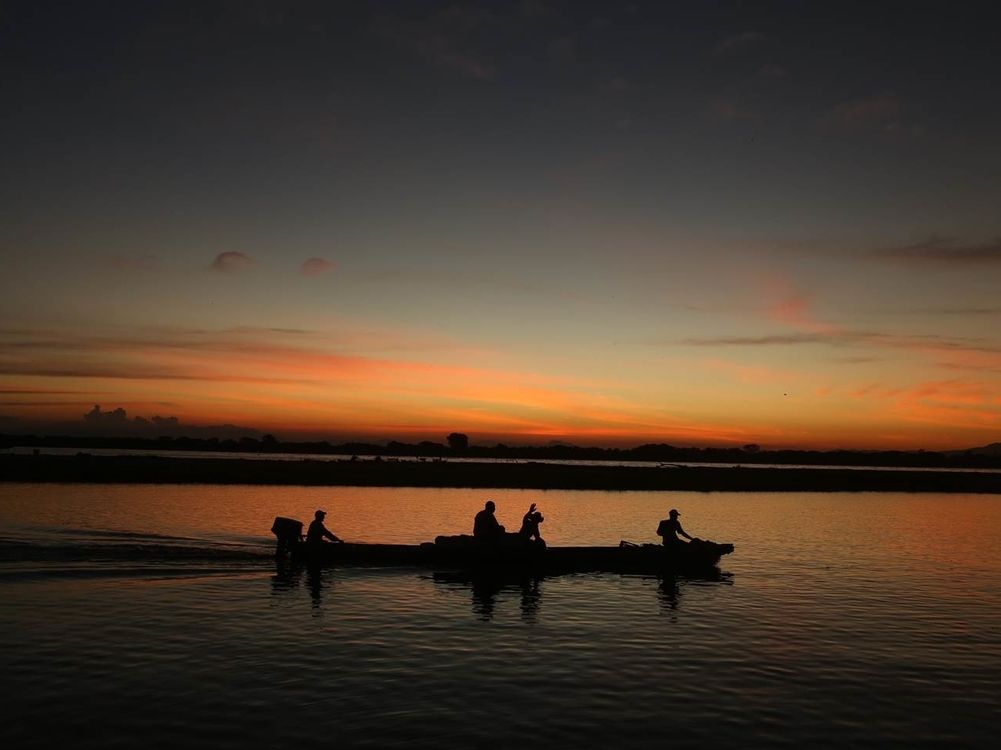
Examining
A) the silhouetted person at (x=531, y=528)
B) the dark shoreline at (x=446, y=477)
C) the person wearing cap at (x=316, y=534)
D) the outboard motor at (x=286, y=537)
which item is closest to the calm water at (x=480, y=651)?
the outboard motor at (x=286, y=537)

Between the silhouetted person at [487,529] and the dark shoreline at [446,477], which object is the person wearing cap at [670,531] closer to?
the silhouetted person at [487,529]

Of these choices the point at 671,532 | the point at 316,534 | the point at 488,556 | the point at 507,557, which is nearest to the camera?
the point at 507,557

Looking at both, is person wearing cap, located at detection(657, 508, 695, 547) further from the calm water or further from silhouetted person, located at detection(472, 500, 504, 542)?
silhouetted person, located at detection(472, 500, 504, 542)

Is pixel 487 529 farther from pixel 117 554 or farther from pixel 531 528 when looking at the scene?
pixel 117 554

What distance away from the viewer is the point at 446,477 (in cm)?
9112

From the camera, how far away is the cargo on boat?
3050 cm

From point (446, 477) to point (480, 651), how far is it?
239 ft

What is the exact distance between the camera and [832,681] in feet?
54.6

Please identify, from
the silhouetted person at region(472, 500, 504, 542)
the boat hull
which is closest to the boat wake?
the boat hull

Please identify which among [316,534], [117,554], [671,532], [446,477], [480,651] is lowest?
[480,651]

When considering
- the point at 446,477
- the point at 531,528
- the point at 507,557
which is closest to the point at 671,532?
the point at 531,528

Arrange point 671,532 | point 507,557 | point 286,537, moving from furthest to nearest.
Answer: point 671,532 < point 286,537 < point 507,557

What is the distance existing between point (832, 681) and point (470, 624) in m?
9.59

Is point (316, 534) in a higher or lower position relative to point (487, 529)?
lower
